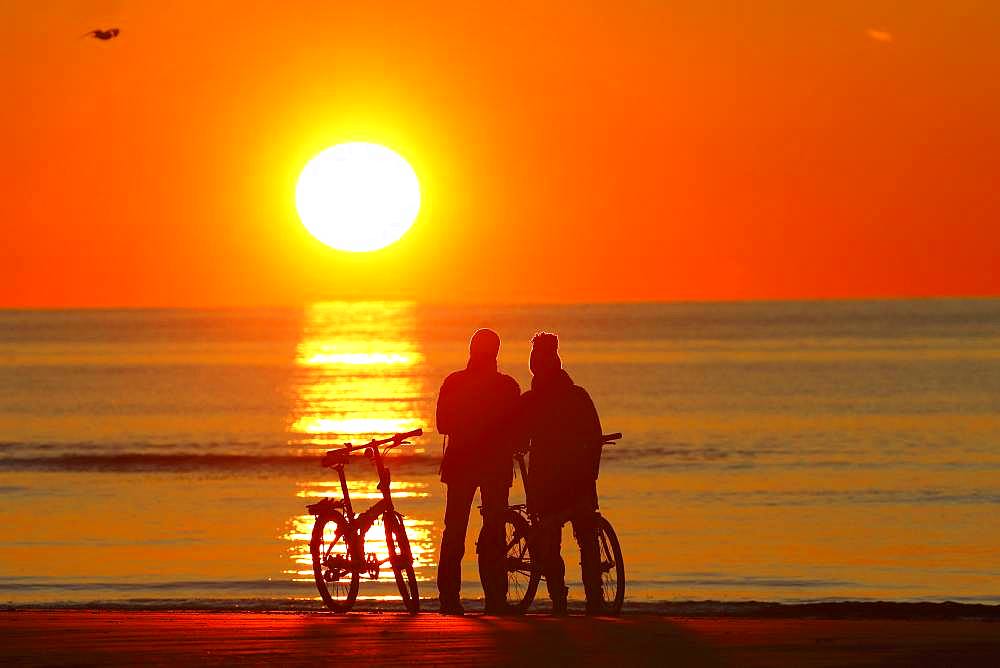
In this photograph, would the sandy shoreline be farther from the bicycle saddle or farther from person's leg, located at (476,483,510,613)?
the bicycle saddle

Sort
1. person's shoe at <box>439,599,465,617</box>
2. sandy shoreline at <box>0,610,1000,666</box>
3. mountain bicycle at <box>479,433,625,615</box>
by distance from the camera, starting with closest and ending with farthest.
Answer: sandy shoreline at <box>0,610,1000,666</box>
mountain bicycle at <box>479,433,625,615</box>
person's shoe at <box>439,599,465,617</box>

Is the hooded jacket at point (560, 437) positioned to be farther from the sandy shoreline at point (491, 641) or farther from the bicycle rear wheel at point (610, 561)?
the sandy shoreline at point (491, 641)

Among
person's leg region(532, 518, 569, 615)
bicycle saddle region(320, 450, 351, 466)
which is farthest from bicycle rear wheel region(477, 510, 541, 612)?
bicycle saddle region(320, 450, 351, 466)

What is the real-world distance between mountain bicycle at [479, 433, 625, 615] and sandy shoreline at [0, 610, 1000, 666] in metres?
1.29

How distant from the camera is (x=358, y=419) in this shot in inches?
2397

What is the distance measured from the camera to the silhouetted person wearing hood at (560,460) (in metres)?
12.1

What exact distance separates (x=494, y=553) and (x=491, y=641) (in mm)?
2591

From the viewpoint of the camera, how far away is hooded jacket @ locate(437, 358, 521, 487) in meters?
12.2

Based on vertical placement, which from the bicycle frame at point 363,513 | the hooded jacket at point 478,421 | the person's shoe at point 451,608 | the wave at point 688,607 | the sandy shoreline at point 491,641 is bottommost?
the wave at point 688,607

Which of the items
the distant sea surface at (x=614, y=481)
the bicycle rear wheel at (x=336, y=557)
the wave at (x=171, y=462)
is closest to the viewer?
the bicycle rear wheel at (x=336, y=557)

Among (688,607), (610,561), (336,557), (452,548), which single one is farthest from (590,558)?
(688,607)

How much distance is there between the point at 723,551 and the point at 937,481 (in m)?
11.7

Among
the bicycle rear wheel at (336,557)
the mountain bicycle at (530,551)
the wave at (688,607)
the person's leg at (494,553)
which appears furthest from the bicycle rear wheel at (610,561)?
the wave at (688,607)

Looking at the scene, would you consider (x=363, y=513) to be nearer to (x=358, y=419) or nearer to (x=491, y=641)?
(x=491, y=641)
